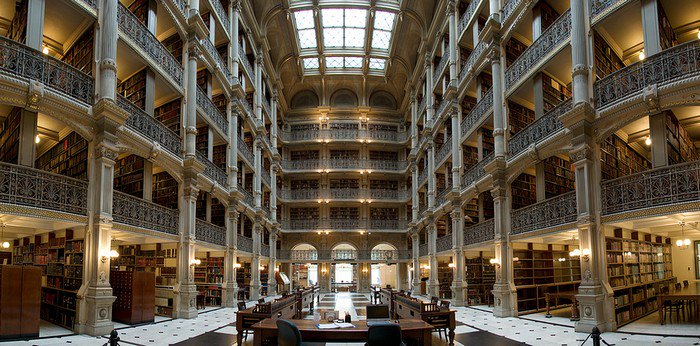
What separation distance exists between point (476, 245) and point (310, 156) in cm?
1855

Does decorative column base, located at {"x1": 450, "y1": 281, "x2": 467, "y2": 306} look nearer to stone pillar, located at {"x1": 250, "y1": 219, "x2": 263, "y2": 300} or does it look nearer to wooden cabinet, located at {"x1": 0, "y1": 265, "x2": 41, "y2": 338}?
stone pillar, located at {"x1": 250, "y1": 219, "x2": 263, "y2": 300}

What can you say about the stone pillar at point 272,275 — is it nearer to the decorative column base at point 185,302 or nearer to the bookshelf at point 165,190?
the bookshelf at point 165,190

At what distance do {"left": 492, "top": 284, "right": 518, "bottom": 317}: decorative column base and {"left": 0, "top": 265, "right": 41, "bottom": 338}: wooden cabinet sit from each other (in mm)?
11308

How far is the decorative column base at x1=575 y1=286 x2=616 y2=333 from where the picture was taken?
10297mm

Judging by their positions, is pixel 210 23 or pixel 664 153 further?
pixel 210 23

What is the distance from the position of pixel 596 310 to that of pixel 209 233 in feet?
39.0

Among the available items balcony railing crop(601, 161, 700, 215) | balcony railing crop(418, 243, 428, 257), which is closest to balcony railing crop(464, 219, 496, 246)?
balcony railing crop(601, 161, 700, 215)

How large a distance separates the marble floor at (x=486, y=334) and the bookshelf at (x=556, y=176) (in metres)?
3.57

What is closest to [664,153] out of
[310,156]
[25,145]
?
[25,145]

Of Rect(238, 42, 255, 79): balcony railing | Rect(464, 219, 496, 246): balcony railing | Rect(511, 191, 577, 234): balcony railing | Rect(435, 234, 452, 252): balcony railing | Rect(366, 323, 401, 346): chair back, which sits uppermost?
Rect(238, 42, 255, 79): balcony railing

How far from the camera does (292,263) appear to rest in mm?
33625

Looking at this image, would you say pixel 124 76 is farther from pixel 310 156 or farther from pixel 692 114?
pixel 310 156

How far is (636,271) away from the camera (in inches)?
506

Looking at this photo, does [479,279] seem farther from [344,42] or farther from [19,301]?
[344,42]
